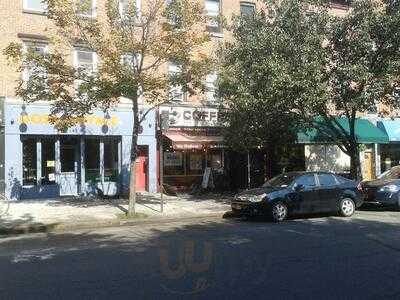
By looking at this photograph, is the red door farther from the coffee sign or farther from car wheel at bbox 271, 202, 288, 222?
car wheel at bbox 271, 202, 288, 222

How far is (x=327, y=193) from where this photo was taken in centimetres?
1673

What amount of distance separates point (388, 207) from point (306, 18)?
7.03 metres

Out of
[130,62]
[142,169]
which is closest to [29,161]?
[142,169]

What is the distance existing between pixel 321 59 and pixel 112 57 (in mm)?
7168

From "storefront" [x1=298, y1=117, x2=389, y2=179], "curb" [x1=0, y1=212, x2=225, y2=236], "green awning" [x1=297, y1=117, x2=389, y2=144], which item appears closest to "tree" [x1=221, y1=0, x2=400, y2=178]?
"green awning" [x1=297, y1=117, x2=389, y2=144]

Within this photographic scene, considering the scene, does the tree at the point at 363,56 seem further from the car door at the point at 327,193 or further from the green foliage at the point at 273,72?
the car door at the point at 327,193

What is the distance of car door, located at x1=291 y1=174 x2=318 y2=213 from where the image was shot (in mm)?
16172

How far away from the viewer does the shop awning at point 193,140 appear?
74.5 feet

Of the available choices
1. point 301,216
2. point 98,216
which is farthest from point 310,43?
point 98,216

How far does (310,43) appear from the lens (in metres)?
18.4

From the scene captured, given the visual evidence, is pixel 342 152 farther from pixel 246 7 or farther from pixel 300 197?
pixel 300 197

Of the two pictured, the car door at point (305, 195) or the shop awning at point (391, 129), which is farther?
the shop awning at point (391, 129)

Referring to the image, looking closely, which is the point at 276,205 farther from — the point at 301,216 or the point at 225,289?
the point at 225,289

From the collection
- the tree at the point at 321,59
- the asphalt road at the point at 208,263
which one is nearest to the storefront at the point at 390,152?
the tree at the point at 321,59
